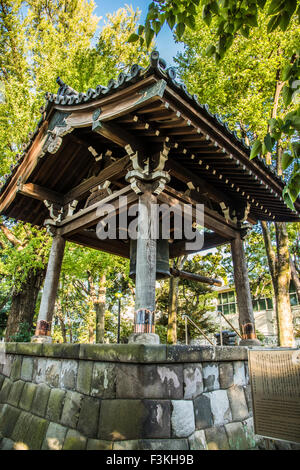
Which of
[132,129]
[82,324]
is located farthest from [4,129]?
[82,324]

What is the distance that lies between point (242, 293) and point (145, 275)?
2.77m

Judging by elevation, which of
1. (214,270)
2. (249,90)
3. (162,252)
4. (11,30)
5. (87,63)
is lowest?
(162,252)

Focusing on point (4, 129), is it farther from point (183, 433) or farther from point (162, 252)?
point (183, 433)

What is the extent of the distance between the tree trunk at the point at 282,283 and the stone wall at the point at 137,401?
4.92 metres

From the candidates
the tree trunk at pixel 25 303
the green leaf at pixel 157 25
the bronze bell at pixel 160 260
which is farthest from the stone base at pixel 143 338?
the tree trunk at pixel 25 303

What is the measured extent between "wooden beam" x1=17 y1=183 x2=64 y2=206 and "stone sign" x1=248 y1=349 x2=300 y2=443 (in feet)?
17.2

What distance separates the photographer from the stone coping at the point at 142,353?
114 inches

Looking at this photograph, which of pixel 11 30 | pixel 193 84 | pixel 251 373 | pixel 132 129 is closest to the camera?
pixel 251 373

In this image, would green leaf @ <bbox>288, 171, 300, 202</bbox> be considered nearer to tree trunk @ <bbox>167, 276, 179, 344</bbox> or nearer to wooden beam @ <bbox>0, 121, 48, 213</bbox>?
wooden beam @ <bbox>0, 121, 48, 213</bbox>

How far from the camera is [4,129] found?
9102 mm

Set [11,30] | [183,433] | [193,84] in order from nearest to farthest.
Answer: [183,433] → [11,30] → [193,84]

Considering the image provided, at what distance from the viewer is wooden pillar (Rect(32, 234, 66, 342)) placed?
538 cm

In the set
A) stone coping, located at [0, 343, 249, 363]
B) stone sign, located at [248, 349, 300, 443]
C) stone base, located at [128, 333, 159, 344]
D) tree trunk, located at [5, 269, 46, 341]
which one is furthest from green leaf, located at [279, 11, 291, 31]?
tree trunk, located at [5, 269, 46, 341]

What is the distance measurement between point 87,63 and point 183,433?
11.7 m
